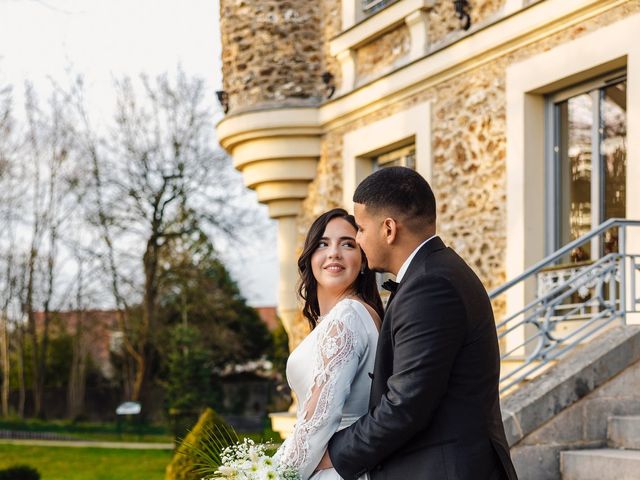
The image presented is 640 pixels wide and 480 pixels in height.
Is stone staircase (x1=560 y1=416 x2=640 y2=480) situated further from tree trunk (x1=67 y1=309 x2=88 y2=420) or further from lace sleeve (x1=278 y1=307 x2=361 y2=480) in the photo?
tree trunk (x1=67 y1=309 x2=88 y2=420)

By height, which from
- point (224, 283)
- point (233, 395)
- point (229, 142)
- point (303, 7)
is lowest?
point (233, 395)

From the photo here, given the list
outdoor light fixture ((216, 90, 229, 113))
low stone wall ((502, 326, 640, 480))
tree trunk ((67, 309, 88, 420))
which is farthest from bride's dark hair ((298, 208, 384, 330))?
tree trunk ((67, 309, 88, 420))

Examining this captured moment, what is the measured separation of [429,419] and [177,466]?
9.23 metres

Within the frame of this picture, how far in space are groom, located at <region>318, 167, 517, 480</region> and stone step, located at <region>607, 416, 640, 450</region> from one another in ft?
11.9

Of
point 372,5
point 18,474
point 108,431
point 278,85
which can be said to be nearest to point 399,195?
point 372,5

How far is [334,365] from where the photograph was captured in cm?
339

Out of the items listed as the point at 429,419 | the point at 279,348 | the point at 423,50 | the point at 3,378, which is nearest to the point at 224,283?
the point at 279,348

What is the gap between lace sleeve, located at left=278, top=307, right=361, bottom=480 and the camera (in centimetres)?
335

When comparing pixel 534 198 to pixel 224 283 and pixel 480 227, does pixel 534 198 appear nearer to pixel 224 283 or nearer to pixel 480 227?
pixel 480 227

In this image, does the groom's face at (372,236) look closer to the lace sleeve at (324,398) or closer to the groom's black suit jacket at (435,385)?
the groom's black suit jacket at (435,385)

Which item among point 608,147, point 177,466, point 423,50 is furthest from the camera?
point 177,466

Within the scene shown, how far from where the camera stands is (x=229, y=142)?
43.4 ft

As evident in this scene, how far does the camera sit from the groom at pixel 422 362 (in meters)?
2.92

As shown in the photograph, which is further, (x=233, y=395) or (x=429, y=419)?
(x=233, y=395)
